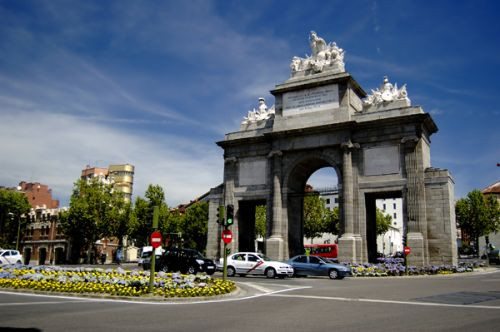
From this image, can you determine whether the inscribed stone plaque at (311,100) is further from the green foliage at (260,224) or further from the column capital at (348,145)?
the green foliage at (260,224)

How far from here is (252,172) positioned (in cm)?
4103

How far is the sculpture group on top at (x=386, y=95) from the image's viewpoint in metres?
35.8

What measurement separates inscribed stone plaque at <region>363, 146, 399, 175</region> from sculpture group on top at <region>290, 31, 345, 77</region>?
766cm

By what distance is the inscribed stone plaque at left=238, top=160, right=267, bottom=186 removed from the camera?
4053 centimetres

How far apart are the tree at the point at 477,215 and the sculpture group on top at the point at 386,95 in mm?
49308

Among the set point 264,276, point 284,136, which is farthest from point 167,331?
point 284,136

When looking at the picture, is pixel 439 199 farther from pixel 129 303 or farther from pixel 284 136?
pixel 129 303

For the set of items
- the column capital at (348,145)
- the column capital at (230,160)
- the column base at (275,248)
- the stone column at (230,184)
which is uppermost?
the column capital at (348,145)

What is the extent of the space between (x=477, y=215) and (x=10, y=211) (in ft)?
252

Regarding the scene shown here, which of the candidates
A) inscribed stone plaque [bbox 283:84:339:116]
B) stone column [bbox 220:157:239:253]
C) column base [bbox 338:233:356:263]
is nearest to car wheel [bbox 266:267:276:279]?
column base [bbox 338:233:356:263]

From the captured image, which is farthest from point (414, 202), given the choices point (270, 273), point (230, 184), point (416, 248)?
point (230, 184)

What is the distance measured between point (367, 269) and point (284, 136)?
14083mm

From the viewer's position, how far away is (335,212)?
7094 centimetres

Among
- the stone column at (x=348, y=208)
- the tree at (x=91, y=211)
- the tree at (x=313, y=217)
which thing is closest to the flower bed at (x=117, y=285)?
the stone column at (x=348, y=208)
